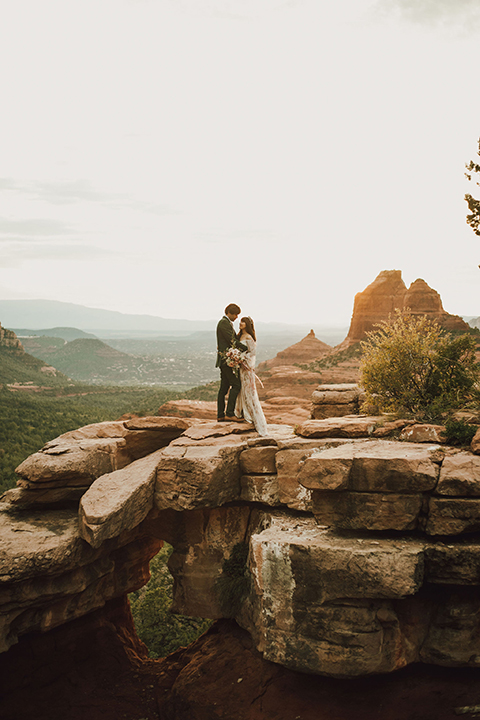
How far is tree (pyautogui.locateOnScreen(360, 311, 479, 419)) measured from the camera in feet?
46.3

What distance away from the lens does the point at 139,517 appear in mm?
12047

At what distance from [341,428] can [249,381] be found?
3443 millimetres

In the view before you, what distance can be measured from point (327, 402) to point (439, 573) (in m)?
6.94

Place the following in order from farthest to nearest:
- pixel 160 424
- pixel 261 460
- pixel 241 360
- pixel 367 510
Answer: pixel 160 424, pixel 241 360, pixel 261 460, pixel 367 510

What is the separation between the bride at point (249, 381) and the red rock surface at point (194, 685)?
664 cm

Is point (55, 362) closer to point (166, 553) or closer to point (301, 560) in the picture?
point (166, 553)

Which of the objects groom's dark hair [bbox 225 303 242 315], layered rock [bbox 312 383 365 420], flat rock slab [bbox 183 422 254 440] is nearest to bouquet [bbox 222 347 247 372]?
groom's dark hair [bbox 225 303 242 315]

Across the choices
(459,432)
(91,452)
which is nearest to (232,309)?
(91,452)

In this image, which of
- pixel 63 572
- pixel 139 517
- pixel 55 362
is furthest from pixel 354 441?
pixel 55 362

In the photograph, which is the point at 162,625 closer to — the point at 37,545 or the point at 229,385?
the point at 37,545

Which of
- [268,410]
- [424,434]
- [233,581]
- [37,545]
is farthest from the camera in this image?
[268,410]

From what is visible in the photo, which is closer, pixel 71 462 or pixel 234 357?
pixel 71 462

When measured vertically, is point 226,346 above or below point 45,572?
above

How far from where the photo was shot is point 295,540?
10.7m
